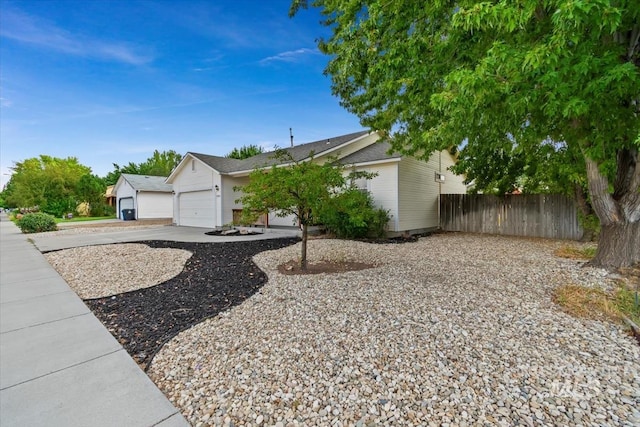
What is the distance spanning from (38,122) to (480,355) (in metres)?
25.9

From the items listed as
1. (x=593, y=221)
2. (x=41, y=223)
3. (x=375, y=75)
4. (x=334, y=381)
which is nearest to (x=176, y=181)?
(x=41, y=223)

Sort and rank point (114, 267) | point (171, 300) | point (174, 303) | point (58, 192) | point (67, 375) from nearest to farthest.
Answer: point (67, 375) → point (174, 303) → point (171, 300) → point (114, 267) → point (58, 192)

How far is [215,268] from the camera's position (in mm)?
6270

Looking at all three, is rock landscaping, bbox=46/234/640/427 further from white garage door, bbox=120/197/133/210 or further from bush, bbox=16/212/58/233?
white garage door, bbox=120/197/133/210

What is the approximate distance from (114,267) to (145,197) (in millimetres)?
21796

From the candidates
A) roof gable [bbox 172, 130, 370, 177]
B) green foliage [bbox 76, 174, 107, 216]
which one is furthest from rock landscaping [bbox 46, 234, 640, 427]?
green foliage [bbox 76, 174, 107, 216]

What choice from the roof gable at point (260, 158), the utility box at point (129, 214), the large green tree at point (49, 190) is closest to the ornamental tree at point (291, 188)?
the roof gable at point (260, 158)

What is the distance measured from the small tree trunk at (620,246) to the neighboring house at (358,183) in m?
6.05

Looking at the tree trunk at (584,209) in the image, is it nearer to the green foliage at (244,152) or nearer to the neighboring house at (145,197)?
the neighboring house at (145,197)

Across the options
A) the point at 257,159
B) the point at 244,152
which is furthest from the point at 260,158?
the point at 244,152

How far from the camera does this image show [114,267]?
6.43m

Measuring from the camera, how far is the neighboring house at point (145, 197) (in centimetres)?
2481

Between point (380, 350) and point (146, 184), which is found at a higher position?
point (146, 184)

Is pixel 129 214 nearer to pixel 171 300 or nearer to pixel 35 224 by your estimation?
pixel 35 224
